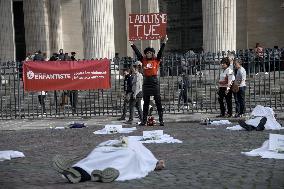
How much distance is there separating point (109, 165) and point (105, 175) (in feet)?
0.75

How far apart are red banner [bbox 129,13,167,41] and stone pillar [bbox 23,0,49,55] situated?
1485 centimetres

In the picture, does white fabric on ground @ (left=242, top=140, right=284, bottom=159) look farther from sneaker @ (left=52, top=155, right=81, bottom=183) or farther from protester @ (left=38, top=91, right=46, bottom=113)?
protester @ (left=38, top=91, right=46, bottom=113)

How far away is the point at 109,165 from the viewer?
7402 mm

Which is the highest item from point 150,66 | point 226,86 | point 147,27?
point 147,27

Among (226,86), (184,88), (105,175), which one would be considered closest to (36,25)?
(184,88)

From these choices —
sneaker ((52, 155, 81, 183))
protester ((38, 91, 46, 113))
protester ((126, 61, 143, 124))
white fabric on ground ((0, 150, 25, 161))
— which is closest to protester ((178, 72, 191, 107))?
protester ((126, 61, 143, 124))

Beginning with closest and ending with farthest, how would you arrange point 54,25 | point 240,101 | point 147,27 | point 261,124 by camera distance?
point 261,124 < point 240,101 < point 147,27 < point 54,25

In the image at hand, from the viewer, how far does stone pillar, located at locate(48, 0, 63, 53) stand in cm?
3228

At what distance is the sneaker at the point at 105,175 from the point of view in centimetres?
721

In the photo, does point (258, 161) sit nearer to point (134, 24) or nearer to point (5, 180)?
point (5, 180)

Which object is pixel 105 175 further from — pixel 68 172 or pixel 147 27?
pixel 147 27

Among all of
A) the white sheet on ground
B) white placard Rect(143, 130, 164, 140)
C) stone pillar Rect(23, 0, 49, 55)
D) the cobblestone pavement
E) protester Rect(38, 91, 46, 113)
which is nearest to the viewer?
the cobblestone pavement

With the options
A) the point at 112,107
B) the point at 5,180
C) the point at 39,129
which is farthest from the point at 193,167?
the point at 112,107

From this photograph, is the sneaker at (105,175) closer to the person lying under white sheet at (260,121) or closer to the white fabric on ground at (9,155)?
the white fabric on ground at (9,155)
